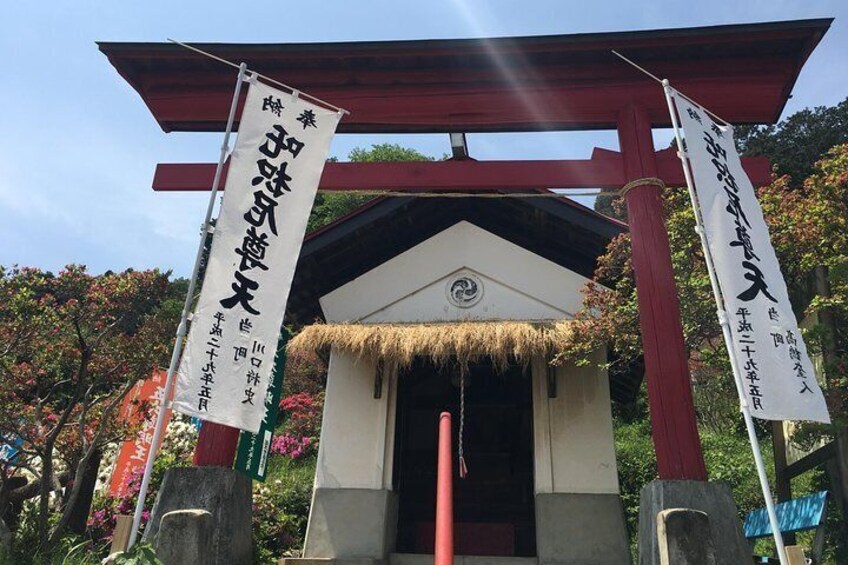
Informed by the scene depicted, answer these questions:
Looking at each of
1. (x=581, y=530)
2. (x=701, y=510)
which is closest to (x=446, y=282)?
(x=581, y=530)

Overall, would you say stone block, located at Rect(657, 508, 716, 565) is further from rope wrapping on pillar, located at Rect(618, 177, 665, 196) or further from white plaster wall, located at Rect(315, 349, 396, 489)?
white plaster wall, located at Rect(315, 349, 396, 489)

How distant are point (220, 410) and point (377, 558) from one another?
4.52 meters

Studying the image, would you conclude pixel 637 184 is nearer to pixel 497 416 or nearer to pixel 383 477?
pixel 383 477

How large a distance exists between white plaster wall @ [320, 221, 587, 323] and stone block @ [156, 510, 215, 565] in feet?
18.2

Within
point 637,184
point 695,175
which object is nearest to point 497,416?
point 637,184

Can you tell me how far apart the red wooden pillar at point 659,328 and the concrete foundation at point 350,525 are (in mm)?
4453

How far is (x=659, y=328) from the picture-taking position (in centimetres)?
534

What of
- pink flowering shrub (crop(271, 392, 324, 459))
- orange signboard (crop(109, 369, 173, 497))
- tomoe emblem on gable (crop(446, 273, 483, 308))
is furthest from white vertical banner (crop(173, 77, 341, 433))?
pink flowering shrub (crop(271, 392, 324, 459))

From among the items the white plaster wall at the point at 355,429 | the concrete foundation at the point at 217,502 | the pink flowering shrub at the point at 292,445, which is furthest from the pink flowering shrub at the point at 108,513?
the pink flowering shrub at the point at 292,445

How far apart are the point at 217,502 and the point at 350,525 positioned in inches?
148

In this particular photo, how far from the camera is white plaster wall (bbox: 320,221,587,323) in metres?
9.41

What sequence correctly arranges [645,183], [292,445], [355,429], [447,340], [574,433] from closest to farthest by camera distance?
[645,183], [447,340], [574,433], [355,429], [292,445]

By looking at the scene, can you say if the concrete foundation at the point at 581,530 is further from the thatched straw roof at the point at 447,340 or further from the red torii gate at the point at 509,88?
the red torii gate at the point at 509,88

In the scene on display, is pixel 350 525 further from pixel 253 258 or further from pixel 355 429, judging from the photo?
pixel 253 258
